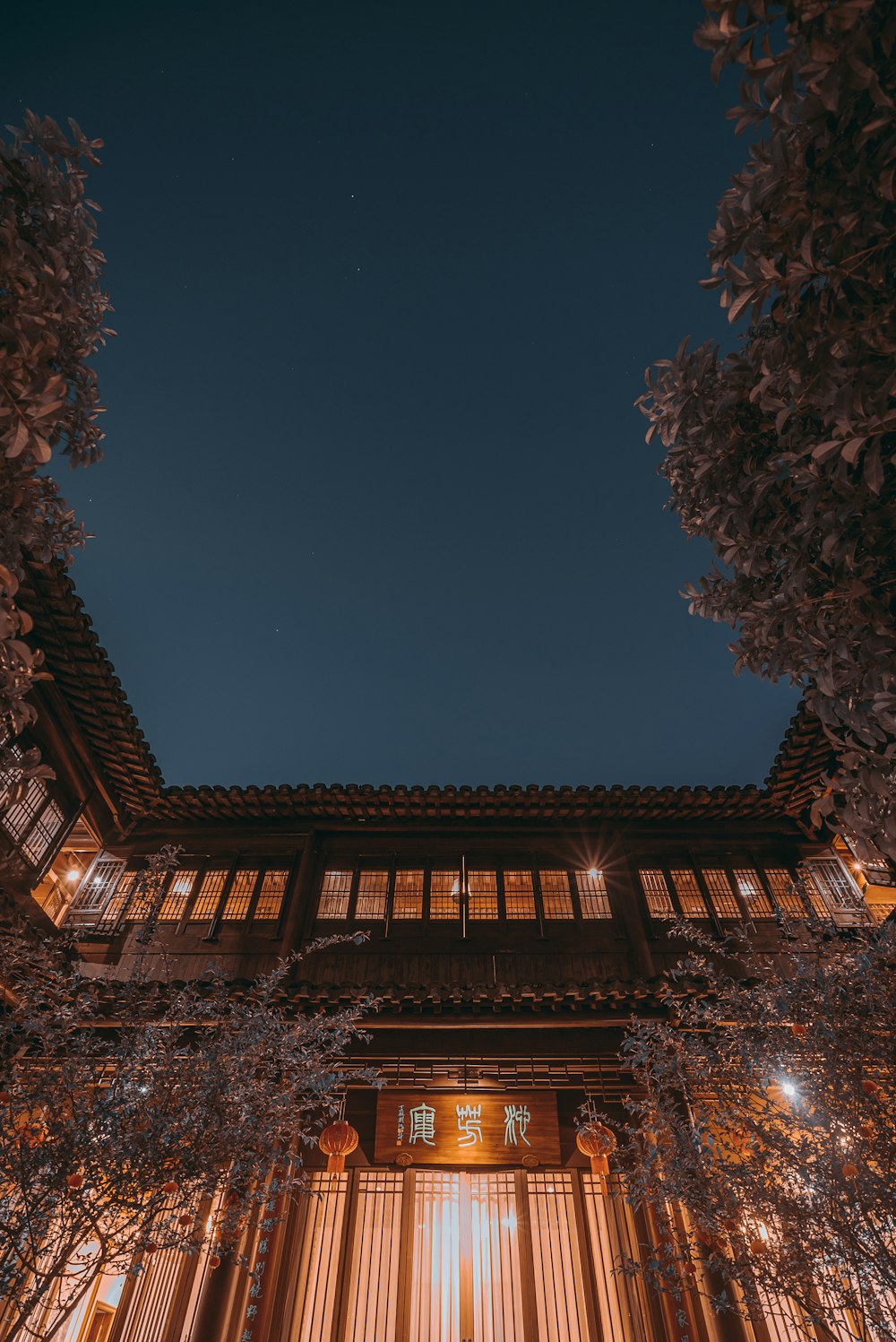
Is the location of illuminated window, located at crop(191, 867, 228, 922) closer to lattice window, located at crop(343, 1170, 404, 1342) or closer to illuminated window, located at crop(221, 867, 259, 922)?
illuminated window, located at crop(221, 867, 259, 922)

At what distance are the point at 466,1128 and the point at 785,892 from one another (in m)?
7.11

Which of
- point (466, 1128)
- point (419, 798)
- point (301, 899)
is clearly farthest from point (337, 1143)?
point (419, 798)

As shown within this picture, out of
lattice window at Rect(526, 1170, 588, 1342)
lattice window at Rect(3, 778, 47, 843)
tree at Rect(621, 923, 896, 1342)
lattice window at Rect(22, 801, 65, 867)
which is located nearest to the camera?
tree at Rect(621, 923, 896, 1342)

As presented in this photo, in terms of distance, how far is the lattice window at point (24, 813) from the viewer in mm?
10766

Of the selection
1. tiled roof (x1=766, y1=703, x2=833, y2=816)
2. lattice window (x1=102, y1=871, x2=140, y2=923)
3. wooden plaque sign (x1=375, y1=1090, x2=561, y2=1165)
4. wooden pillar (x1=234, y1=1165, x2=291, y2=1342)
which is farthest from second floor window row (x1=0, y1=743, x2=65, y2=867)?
tiled roof (x1=766, y1=703, x2=833, y2=816)

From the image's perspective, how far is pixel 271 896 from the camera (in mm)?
12344

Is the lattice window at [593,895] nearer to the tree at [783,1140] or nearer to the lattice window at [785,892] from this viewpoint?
the tree at [783,1140]

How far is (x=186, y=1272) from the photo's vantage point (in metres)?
8.31

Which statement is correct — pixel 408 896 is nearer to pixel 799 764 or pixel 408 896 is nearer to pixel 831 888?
pixel 799 764

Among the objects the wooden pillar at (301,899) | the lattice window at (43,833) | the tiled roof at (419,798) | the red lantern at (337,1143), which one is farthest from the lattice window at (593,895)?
the lattice window at (43,833)

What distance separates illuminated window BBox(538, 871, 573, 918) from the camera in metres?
12.0

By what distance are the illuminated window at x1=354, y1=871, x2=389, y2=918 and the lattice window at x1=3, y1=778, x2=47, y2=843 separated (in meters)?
5.55

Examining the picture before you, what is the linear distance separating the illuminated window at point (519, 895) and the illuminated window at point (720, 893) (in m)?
3.23

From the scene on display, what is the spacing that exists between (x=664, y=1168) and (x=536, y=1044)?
9.76 feet
